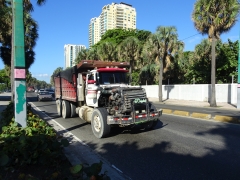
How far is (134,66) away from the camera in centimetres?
3847

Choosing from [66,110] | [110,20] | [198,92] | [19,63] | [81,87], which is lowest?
[66,110]

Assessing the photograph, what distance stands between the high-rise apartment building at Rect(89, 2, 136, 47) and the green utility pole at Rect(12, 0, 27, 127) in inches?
3916

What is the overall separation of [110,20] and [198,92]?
85.5 metres

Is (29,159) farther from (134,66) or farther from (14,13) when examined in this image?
(134,66)

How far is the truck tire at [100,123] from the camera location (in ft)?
26.5

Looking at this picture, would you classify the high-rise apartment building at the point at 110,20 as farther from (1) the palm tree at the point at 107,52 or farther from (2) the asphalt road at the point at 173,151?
(2) the asphalt road at the point at 173,151

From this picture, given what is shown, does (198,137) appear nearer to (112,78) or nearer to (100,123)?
(100,123)

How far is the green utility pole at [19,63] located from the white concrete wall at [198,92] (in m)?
21.8

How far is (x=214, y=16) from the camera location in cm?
2105

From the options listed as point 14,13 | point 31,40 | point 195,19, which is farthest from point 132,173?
point 31,40

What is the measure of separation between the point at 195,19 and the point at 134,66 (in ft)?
57.2

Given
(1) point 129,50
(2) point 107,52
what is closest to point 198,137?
(1) point 129,50

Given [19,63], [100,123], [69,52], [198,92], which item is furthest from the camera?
[69,52]

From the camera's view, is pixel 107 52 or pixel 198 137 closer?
pixel 198 137
